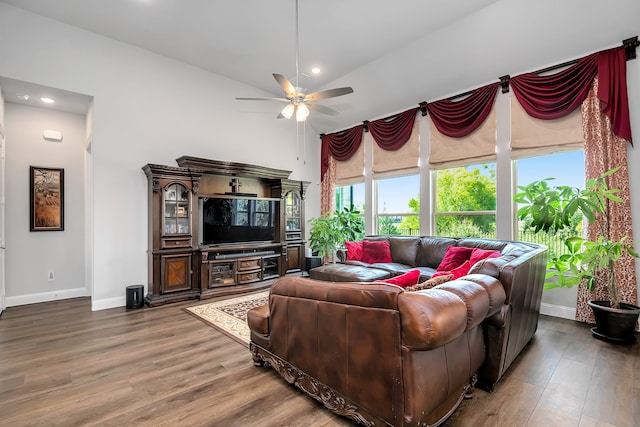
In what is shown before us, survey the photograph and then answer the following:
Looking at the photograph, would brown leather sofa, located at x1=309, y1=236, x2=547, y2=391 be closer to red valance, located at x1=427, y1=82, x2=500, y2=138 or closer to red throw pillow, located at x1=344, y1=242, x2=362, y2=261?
red throw pillow, located at x1=344, y1=242, x2=362, y2=261

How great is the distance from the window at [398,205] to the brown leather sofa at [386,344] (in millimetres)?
3687

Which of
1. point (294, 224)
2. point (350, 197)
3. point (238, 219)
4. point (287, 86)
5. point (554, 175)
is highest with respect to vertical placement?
point (287, 86)

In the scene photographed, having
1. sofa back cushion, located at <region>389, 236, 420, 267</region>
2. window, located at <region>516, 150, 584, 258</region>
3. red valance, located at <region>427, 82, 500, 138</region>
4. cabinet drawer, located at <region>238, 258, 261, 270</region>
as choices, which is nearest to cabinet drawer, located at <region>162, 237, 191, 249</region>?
cabinet drawer, located at <region>238, 258, 261, 270</region>

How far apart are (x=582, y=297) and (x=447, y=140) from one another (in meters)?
2.88

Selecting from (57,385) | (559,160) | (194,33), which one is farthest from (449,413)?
(194,33)

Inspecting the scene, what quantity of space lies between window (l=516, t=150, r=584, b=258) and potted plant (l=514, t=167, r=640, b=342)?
1.09 feet

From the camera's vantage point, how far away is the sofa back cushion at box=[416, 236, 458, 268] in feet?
15.0

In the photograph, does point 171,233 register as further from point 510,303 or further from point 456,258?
point 510,303

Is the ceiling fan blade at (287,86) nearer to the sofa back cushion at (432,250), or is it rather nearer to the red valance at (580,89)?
the sofa back cushion at (432,250)

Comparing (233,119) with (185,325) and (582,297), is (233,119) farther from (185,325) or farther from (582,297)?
(582,297)

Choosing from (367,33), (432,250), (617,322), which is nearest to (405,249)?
(432,250)

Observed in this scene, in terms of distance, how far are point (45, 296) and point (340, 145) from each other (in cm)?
599

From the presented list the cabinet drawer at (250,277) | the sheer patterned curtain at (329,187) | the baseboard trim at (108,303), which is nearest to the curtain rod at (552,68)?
the sheer patterned curtain at (329,187)

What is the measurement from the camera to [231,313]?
4.09 meters
